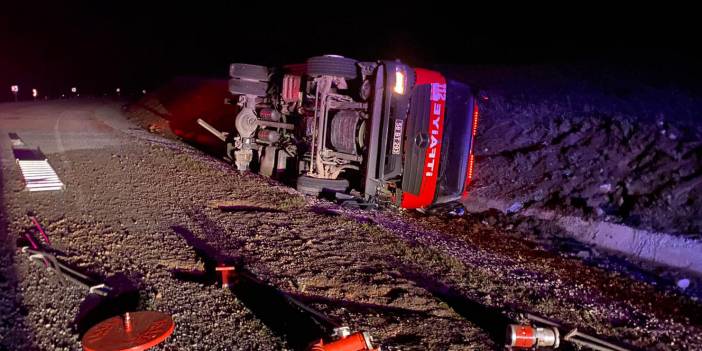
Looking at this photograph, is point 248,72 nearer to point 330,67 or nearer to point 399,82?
point 330,67

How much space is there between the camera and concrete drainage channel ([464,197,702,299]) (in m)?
6.49

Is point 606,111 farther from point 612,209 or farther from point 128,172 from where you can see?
point 128,172

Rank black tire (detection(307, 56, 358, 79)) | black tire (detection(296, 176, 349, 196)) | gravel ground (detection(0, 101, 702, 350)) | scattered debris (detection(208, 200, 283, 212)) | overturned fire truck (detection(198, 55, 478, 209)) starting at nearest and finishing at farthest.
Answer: gravel ground (detection(0, 101, 702, 350)) < scattered debris (detection(208, 200, 283, 212)) < overturned fire truck (detection(198, 55, 478, 209)) < black tire (detection(307, 56, 358, 79)) < black tire (detection(296, 176, 349, 196))

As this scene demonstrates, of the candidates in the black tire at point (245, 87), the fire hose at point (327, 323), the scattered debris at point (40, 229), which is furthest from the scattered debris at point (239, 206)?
the black tire at point (245, 87)

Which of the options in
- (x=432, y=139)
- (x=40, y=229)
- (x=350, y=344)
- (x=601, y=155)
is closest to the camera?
(x=350, y=344)

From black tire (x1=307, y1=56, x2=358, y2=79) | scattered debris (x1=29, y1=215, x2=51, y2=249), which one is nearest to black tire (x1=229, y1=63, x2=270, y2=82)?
black tire (x1=307, y1=56, x2=358, y2=79)

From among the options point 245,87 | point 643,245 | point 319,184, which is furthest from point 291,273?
point 643,245

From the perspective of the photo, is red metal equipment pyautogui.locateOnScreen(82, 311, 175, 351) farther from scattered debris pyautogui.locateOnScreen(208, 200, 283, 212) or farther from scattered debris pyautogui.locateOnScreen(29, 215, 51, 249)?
scattered debris pyautogui.locateOnScreen(208, 200, 283, 212)

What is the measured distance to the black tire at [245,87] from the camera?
794 centimetres

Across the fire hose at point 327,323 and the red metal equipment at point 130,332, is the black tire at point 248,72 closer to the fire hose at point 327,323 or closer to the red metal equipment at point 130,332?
the fire hose at point 327,323

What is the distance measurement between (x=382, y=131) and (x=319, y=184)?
1.26 m

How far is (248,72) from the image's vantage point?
26.1 feet

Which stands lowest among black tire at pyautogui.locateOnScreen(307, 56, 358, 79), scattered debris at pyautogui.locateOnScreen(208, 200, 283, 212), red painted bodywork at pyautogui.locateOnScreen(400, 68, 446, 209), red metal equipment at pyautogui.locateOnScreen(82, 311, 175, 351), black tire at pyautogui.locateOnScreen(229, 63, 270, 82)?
scattered debris at pyautogui.locateOnScreen(208, 200, 283, 212)

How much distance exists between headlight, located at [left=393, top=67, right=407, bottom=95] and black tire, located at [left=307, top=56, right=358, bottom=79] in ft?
2.50
